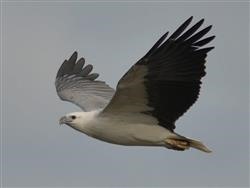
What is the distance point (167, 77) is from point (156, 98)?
446 millimetres

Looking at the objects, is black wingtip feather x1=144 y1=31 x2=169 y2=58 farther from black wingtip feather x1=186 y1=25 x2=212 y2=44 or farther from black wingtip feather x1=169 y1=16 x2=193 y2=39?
black wingtip feather x1=186 y1=25 x2=212 y2=44

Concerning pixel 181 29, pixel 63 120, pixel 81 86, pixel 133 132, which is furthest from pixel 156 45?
pixel 81 86

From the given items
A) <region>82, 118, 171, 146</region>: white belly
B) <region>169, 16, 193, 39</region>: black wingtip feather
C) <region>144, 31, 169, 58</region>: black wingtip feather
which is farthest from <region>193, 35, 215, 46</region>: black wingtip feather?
<region>82, 118, 171, 146</region>: white belly

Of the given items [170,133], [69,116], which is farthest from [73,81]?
[170,133]

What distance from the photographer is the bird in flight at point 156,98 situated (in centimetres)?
1458

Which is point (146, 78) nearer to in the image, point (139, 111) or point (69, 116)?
point (139, 111)

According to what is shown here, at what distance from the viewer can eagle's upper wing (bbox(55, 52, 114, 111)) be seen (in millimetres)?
18159

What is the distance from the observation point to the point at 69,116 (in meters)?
16.3

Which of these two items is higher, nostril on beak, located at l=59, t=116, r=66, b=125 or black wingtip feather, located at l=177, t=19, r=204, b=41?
black wingtip feather, located at l=177, t=19, r=204, b=41

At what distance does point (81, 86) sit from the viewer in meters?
19.4

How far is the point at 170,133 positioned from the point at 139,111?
60cm

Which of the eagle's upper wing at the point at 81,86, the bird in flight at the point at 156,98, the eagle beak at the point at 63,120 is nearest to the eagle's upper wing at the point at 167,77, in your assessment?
the bird in flight at the point at 156,98

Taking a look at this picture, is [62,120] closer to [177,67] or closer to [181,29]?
[177,67]

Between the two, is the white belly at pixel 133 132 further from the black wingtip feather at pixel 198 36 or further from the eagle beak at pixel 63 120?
the black wingtip feather at pixel 198 36
